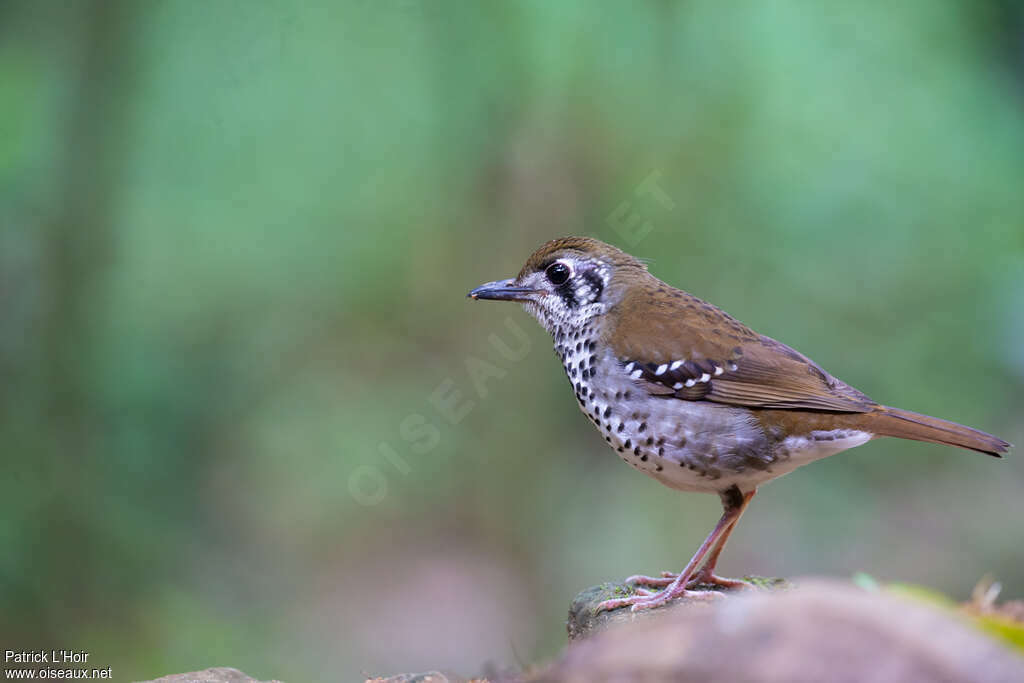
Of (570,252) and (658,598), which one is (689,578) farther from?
(570,252)

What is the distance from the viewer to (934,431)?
357 centimetres

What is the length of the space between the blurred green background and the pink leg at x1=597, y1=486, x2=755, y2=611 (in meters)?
3.02

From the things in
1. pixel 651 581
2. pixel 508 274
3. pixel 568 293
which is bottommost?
pixel 651 581

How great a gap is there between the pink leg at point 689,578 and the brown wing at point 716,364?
1.71ft

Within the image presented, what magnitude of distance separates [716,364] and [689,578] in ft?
3.32

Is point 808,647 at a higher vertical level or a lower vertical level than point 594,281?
lower

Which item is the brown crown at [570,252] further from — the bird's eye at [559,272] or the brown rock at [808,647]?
the brown rock at [808,647]

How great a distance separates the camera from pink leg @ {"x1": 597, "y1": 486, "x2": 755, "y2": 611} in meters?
3.98

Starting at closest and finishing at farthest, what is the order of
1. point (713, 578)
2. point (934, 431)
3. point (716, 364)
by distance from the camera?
point (934, 431), point (716, 364), point (713, 578)

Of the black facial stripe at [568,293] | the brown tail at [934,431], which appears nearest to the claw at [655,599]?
the brown tail at [934,431]

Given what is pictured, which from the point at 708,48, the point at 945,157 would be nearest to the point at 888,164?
the point at 945,157

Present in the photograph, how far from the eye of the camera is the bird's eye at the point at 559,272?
4633 millimetres

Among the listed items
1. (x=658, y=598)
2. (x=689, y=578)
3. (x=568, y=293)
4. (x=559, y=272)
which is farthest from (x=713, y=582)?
(x=559, y=272)

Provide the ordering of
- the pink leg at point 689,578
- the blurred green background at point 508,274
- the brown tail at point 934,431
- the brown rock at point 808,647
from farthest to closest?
the blurred green background at point 508,274 → the pink leg at point 689,578 → the brown tail at point 934,431 → the brown rock at point 808,647
